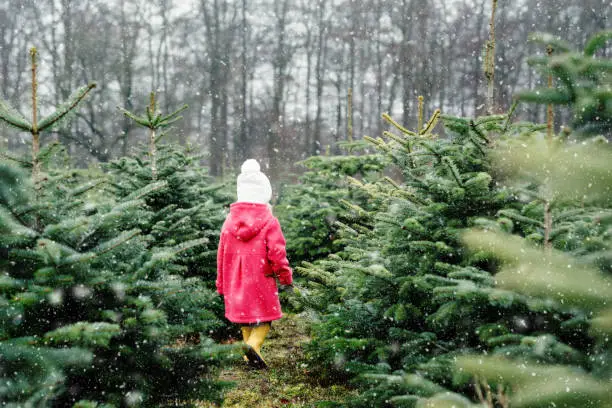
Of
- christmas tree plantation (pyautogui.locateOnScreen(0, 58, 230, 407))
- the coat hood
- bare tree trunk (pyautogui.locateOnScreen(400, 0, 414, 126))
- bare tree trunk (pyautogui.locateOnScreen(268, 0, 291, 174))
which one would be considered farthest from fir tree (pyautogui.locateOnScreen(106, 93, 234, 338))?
bare tree trunk (pyautogui.locateOnScreen(400, 0, 414, 126))

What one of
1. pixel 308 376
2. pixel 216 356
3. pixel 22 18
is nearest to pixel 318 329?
pixel 308 376

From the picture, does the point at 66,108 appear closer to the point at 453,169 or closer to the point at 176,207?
the point at 453,169

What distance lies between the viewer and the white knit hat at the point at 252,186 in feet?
16.0

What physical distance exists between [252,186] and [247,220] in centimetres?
40

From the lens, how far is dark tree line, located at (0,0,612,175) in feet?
73.7

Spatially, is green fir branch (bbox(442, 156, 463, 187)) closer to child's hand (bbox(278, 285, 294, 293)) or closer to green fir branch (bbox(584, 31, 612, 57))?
green fir branch (bbox(584, 31, 612, 57))

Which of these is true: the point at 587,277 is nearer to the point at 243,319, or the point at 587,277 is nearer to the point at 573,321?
the point at 573,321

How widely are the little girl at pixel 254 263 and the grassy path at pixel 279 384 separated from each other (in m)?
0.21

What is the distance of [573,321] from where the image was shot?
2.01m

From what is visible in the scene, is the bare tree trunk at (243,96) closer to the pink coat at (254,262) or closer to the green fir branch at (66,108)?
the pink coat at (254,262)

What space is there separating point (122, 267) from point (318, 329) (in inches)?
81.7

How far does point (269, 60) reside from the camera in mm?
26281

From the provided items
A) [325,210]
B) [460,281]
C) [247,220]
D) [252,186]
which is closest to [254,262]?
[247,220]

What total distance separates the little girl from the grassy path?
0.21 metres
